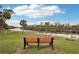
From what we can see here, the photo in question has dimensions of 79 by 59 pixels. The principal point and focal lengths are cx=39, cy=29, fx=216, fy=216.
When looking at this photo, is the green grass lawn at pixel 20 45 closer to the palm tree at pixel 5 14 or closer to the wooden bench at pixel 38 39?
the wooden bench at pixel 38 39

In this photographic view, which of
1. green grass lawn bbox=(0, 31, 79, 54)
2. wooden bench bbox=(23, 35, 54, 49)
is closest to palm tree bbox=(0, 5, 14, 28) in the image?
green grass lawn bbox=(0, 31, 79, 54)

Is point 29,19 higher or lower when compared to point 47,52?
higher

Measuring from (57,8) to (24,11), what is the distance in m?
0.45

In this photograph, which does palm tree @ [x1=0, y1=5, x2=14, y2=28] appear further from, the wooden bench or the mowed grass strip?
the wooden bench

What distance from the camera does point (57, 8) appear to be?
A: 2.90m

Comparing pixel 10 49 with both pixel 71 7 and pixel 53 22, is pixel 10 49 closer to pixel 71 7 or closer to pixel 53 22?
pixel 53 22

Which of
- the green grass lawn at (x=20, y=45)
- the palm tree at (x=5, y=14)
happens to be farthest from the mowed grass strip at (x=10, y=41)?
the palm tree at (x=5, y=14)

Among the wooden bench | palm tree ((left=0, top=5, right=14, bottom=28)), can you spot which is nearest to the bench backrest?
the wooden bench

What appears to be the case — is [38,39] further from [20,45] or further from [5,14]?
[5,14]

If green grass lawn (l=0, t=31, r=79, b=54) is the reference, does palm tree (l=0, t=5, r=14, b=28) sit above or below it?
→ above

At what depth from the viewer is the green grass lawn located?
2920 millimetres

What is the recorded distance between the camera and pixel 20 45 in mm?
2951

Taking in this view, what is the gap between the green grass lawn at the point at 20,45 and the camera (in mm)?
2920
